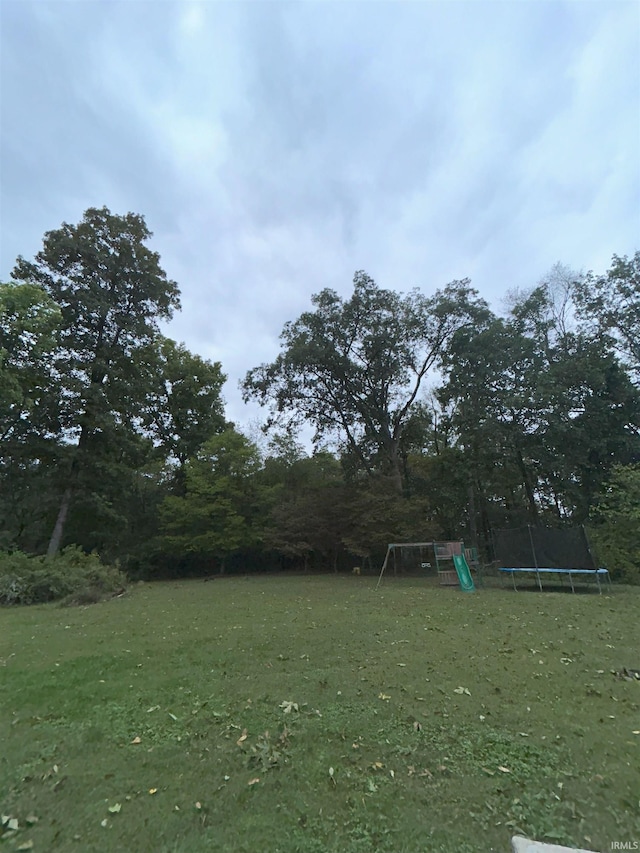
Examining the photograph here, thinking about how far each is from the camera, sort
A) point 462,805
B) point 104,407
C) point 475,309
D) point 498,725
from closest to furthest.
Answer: point 462,805, point 498,725, point 104,407, point 475,309

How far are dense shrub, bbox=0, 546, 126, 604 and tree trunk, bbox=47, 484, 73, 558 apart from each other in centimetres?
366

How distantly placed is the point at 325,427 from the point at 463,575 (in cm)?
1235

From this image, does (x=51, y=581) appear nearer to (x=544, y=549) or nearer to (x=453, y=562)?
(x=453, y=562)

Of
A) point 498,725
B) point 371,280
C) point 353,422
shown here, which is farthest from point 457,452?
point 498,725

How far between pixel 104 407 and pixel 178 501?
18.7 ft

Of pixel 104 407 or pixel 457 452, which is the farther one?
pixel 457 452

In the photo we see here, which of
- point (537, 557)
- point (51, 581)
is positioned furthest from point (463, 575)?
point (51, 581)

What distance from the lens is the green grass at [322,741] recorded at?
2262 mm

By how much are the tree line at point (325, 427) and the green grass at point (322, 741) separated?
13.2 metres

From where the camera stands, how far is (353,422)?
23344 mm

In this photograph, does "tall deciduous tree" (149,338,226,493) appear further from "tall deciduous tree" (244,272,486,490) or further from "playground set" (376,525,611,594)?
"playground set" (376,525,611,594)

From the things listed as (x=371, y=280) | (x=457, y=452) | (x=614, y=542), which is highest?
(x=371, y=280)

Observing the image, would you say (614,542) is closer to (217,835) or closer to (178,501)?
(217,835)

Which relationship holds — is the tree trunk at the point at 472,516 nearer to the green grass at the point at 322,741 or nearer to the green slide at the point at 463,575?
the green slide at the point at 463,575
